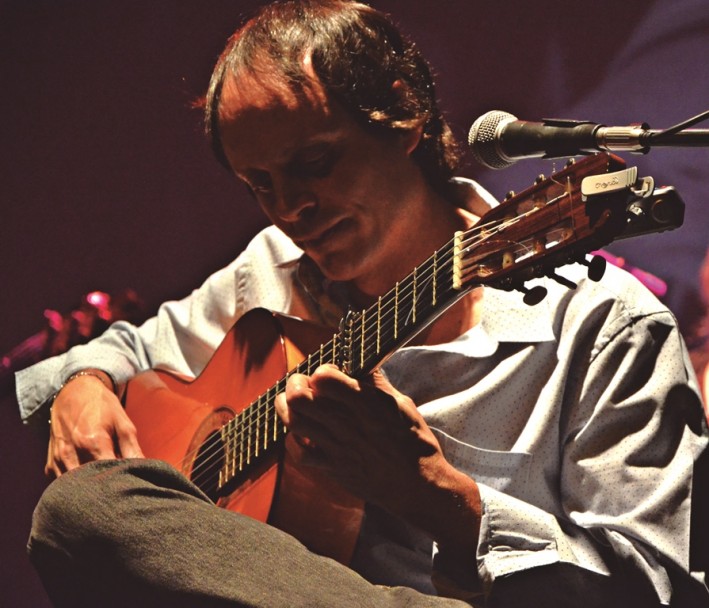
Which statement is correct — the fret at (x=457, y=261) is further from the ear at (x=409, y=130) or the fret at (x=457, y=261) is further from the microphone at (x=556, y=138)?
the ear at (x=409, y=130)

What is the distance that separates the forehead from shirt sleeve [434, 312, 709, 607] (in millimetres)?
620

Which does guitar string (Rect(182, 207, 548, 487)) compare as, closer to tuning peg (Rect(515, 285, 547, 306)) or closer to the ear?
tuning peg (Rect(515, 285, 547, 306))

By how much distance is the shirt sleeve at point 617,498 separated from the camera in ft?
4.77

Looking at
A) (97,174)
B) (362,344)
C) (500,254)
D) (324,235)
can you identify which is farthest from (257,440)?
(97,174)

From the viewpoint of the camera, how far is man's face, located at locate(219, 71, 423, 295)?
1808mm

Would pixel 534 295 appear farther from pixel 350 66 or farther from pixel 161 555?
pixel 350 66

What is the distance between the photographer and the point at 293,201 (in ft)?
5.93

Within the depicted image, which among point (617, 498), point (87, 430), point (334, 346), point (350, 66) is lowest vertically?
point (617, 498)

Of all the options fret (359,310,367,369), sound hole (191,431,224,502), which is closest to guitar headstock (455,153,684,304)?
fret (359,310,367,369)

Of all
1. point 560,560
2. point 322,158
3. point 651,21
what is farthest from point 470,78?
point 560,560

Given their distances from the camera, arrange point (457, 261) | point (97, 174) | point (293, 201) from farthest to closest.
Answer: point (97, 174) → point (293, 201) → point (457, 261)

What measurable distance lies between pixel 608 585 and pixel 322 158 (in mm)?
862

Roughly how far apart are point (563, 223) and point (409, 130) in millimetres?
725

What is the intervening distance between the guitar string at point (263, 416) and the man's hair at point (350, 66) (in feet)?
1.51
